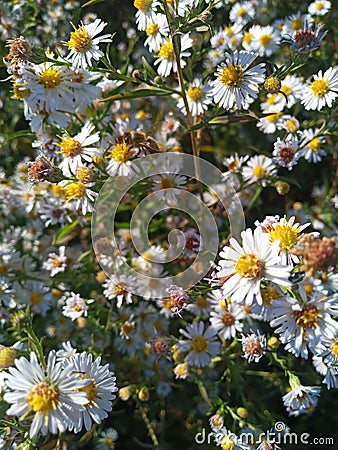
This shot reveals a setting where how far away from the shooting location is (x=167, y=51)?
188 cm

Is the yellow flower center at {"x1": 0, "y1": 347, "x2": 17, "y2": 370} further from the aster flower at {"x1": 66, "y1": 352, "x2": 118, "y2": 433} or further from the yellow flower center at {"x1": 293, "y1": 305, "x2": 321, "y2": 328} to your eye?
the yellow flower center at {"x1": 293, "y1": 305, "x2": 321, "y2": 328}

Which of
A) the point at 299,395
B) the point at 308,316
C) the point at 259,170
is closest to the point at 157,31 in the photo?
the point at 259,170

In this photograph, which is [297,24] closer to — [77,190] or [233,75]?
[233,75]

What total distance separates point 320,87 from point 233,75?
1.21 feet

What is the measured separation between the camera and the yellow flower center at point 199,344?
1.89 m

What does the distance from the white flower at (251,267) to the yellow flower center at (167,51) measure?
857mm

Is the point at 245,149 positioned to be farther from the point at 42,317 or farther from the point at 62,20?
the point at 42,317

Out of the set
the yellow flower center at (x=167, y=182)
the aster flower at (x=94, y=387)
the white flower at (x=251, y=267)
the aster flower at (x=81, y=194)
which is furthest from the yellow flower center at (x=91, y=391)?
the yellow flower center at (x=167, y=182)

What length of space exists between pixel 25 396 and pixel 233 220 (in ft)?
3.39

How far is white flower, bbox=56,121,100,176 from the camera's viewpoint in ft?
5.74

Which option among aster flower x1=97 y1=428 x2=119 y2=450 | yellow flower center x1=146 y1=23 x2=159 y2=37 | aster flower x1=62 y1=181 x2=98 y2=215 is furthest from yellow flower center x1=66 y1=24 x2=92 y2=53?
aster flower x1=97 y1=428 x2=119 y2=450

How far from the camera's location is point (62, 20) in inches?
96.9

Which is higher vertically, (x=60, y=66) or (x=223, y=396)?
(x=60, y=66)

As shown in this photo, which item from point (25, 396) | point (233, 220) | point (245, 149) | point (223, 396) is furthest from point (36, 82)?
point (223, 396)
